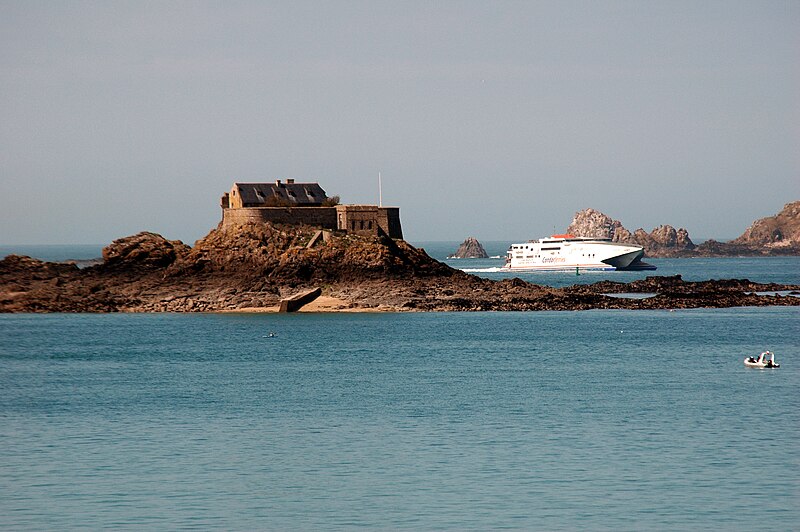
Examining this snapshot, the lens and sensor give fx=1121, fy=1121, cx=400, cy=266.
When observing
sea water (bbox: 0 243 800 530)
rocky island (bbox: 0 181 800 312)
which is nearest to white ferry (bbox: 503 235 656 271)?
rocky island (bbox: 0 181 800 312)

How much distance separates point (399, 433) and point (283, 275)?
52260 millimetres

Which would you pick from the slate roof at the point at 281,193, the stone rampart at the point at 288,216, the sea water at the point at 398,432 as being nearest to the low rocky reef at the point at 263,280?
the stone rampart at the point at 288,216

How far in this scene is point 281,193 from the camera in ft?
334

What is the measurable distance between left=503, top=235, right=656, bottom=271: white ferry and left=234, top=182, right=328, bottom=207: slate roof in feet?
268

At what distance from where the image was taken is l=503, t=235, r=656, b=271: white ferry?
175500 mm

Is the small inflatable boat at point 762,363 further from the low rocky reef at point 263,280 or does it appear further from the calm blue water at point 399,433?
the low rocky reef at point 263,280

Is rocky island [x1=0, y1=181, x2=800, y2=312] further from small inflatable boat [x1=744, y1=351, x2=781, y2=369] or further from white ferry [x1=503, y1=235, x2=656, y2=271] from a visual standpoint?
white ferry [x1=503, y1=235, x2=656, y2=271]

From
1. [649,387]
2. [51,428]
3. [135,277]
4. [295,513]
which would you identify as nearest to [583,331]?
[649,387]

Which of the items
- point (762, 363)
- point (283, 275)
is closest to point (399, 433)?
point (762, 363)

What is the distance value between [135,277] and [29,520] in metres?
69.3

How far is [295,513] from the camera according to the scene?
29531 mm

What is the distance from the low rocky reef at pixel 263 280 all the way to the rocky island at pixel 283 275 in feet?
0.30

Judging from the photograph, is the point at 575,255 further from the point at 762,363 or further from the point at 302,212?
the point at 762,363

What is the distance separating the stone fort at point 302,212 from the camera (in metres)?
97.7
